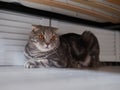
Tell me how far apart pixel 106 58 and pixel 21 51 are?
102 cm

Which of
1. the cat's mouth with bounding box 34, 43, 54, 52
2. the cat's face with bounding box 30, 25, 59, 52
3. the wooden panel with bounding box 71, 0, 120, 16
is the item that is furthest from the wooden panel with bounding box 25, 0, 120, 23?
the cat's mouth with bounding box 34, 43, 54, 52

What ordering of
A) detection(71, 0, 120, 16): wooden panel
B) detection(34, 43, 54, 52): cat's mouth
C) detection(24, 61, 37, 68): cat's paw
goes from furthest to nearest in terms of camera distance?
detection(71, 0, 120, 16): wooden panel < detection(34, 43, 54, 52): cat's mouth < detection(24, 61, 37, 68): cat's paw

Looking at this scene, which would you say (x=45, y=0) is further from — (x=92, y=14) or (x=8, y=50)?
(x=92, y=14)

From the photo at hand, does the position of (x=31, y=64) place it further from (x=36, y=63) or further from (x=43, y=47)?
(x=43, y=47)

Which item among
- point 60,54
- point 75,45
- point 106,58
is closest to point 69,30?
point 75,45

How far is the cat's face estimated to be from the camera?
4.62 ft

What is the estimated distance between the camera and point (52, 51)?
144 centimetres

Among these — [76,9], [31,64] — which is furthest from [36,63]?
[76,9]

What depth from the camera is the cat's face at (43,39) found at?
1.41 metres

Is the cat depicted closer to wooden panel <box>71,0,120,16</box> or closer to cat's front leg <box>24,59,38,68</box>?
cat's front leg <box>24,59,38,68</box>

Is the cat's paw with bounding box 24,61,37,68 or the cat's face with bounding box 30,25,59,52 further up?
the cat's face with bounding box 30,25,59,52

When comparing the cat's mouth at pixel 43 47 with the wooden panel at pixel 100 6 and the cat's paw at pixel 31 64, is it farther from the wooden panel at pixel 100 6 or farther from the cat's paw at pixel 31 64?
the wooden panel at pixel 100 6

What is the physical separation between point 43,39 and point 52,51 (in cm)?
11

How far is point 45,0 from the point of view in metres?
1.43
